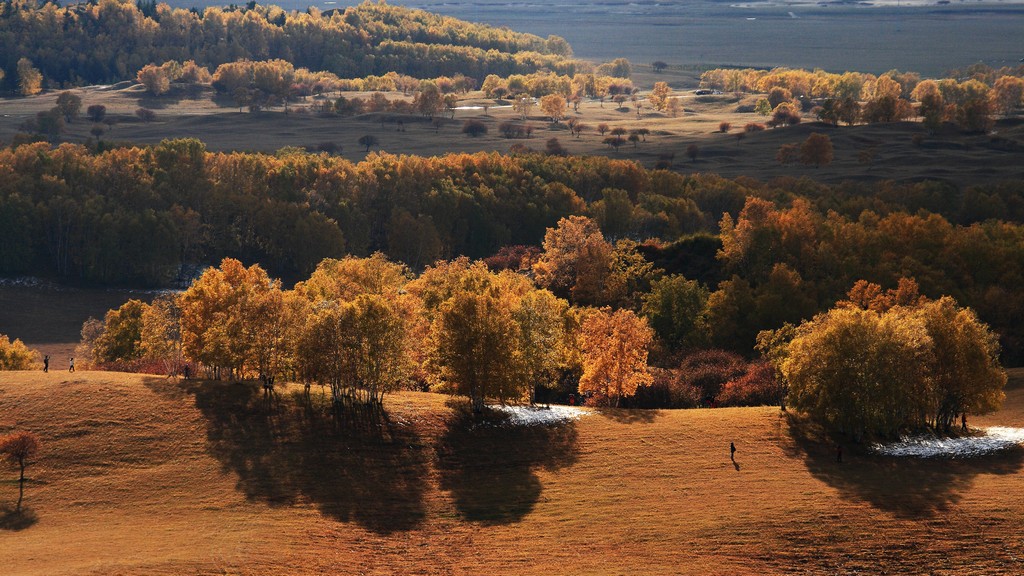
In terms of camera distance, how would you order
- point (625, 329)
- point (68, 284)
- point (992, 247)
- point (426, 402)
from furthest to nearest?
point (68, 284), point (992, 247), point (625, 329), point (426, 402)

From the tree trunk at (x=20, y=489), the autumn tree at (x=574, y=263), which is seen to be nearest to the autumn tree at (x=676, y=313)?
the autumn tree at (x=574, y=263)

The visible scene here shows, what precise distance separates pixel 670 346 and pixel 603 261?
2346 cm

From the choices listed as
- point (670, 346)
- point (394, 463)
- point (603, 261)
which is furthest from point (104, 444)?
point (603, 261)

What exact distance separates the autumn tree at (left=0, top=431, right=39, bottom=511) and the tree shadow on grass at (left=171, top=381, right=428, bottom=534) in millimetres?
13663

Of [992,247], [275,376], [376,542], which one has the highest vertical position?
[992,247]

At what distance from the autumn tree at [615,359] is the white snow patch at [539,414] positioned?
22.8ft

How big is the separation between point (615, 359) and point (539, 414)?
12859mm

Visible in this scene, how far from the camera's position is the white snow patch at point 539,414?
9700 cm

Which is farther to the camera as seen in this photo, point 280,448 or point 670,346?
point 670,346

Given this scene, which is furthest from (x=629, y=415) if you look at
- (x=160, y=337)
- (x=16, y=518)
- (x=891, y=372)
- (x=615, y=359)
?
(x=160, y=337)

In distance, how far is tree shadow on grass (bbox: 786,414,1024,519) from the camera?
3157 inches

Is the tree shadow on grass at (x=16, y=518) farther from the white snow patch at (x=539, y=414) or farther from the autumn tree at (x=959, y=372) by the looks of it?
the autumn tree at (x=959, y=372)

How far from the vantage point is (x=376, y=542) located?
253ft

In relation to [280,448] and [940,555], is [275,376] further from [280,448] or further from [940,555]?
[940,555]
